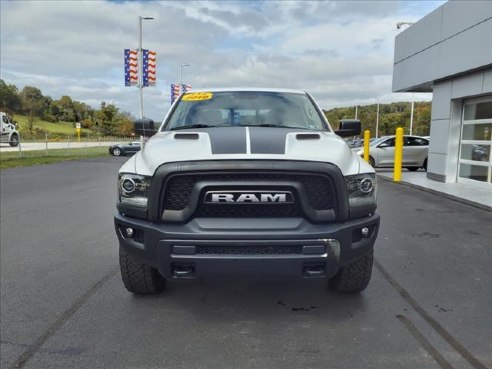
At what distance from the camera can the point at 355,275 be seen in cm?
362

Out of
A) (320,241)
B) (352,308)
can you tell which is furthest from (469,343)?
(320,241)

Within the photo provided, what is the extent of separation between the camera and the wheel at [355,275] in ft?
11.7

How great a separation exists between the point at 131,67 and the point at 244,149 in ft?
84.2

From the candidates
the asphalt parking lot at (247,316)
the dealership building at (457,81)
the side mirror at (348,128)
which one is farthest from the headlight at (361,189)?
the dealership building at (457,81)

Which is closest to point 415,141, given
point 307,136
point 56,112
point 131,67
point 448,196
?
point 448,196

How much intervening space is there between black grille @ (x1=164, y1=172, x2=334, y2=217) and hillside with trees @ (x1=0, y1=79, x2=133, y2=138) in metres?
78.0

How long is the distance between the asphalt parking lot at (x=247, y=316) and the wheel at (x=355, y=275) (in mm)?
116

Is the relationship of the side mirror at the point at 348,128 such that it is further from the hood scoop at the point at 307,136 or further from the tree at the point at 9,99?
the tree at the point at 9,99

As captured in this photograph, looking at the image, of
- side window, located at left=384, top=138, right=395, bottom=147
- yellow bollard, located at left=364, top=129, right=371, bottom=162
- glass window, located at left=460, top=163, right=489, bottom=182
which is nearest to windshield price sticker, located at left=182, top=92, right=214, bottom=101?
glass window, located at left=460, top=163, right=489, bottom=182

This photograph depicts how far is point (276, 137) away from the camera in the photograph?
3.36m

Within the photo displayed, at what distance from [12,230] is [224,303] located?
433 cm

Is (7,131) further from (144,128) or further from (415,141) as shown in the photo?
(144,128)

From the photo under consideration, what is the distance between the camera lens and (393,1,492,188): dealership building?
983 cm

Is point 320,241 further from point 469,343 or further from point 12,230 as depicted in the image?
point 12,230
